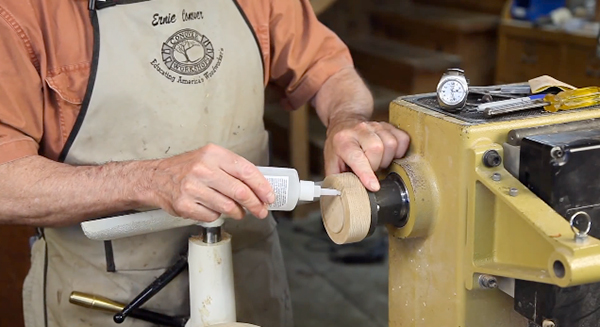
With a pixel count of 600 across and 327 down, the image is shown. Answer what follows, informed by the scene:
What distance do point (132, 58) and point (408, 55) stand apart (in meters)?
2.51

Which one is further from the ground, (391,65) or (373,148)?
(373,148)

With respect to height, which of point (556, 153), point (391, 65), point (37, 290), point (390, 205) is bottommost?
point (37, 290)

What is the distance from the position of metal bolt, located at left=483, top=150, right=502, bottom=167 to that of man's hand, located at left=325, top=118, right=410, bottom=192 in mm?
151

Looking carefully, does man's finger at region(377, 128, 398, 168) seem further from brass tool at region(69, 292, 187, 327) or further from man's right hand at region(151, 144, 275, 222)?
brass tool at region(69, 292, 187, 327)

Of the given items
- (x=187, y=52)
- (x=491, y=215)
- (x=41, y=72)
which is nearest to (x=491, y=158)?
(x=491, y=215)

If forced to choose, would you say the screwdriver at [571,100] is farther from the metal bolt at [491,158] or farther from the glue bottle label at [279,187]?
the glue bottle label at [279,187]

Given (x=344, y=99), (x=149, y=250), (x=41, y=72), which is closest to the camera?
(x=41, y=72)

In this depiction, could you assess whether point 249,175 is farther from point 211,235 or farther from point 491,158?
point 491,158

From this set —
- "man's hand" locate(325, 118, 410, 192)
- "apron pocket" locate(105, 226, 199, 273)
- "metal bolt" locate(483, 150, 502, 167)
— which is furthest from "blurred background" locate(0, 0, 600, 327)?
"metal bolt" locate(483, 150, 502, 167)

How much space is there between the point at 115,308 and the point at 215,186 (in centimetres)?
39

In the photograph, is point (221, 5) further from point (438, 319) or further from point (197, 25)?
point (438, 319)

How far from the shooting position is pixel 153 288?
111 centimetres

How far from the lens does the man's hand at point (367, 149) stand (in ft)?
2.94

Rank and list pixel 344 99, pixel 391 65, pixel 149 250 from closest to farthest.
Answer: pixel 149 250 < pixel 344 99 < pixel 391 65
